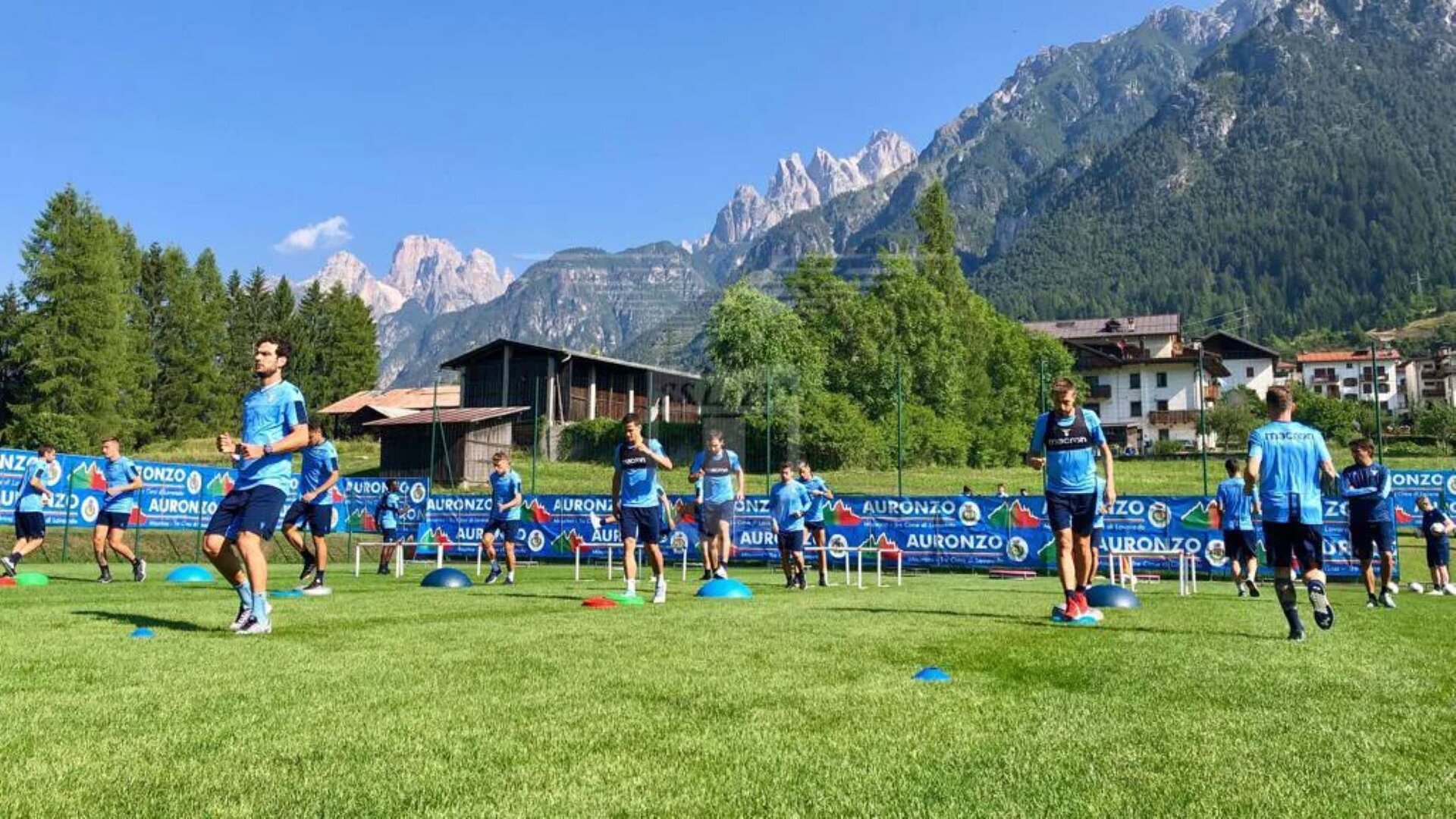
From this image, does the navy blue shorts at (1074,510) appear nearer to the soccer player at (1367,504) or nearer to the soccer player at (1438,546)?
the soccer player at (1367,504)

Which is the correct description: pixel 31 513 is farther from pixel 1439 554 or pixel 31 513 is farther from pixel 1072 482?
Answer: pixel 1439 554

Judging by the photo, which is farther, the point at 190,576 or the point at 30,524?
the point at 190,576

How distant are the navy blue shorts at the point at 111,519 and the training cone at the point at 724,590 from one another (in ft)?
27.7

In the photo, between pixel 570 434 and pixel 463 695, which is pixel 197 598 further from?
pixel 570 434

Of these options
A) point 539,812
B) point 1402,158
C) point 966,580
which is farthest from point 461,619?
point 1402,158

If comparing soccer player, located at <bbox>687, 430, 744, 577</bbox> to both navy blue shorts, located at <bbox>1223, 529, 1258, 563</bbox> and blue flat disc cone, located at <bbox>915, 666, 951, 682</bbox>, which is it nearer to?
navy blue shorts, located at <bbox>1223, 529, 1258, 563</bbox>

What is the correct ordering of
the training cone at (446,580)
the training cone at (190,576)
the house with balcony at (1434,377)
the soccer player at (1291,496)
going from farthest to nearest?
the house with balcony at (1434,377), the training cone at (190,576), the training cone at (446,580), the soccer player at (1291,496)

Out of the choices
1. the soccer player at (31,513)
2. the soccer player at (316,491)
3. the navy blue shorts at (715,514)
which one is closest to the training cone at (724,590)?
the navy blue shorts at (715,514)

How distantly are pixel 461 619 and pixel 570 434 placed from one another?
130 feet

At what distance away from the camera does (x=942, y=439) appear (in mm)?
37906

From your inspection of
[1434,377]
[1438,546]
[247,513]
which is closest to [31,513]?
[247,513]

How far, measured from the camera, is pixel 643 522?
10.5 m

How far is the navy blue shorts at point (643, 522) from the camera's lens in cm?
1039

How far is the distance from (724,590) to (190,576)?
7.84m
